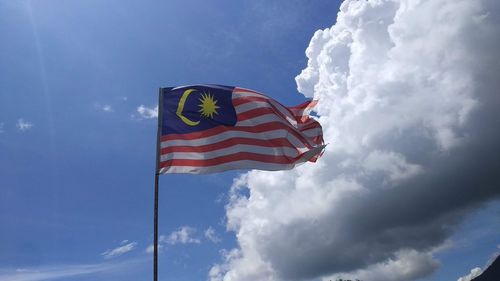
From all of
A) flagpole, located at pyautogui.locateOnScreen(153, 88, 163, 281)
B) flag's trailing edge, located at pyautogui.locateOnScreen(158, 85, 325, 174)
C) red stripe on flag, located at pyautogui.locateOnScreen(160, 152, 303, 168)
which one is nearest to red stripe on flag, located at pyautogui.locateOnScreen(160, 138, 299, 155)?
flag's trailing edge, located at pyautogui.locateOnScreen(158, 85, 325, 174)

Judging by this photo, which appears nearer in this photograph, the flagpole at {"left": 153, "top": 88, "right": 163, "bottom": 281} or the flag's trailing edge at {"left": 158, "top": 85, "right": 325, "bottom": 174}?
the flagpole at {"left": 153, "top": 88, "right": 163, "bottom": 281}

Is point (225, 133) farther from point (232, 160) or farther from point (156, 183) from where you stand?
point (156, 183)

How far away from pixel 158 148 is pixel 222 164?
9.55ft

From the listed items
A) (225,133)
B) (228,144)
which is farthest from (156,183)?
(225,133)

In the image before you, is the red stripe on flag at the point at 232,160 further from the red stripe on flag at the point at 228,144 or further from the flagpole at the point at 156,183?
the flagpole at the point at 156,183

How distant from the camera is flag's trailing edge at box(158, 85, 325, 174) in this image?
1752 cm

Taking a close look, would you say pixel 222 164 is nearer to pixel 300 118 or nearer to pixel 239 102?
pixel 239 102

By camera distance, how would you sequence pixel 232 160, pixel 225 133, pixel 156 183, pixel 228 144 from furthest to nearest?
pixel 225 133 < pixel 228 144 < pixel 232 160 < pixel 156 183

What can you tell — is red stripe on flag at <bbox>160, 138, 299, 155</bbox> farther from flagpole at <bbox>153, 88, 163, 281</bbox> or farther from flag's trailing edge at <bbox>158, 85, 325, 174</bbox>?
flagpole at <bbox>153, 88, 163, 281</bbox>

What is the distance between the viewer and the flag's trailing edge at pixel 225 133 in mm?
17516

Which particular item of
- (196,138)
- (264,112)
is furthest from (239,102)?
(196,138)

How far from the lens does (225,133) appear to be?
18.7 m

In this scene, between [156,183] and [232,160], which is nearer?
[156,183]

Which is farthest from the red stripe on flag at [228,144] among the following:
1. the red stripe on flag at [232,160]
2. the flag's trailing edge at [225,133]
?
the red stripe on flag at [232,160]
